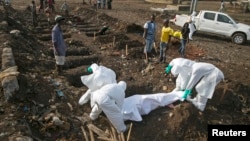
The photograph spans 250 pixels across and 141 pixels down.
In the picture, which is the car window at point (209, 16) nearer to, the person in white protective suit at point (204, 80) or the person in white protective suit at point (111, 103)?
the person in white protective suit at point (204, 80)

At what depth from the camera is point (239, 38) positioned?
635 inches

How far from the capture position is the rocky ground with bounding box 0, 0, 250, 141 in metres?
6.70

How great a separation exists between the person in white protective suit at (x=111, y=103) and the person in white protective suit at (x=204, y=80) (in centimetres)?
191

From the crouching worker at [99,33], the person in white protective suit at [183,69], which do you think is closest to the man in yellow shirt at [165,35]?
the person in white protective suit at [183,69]

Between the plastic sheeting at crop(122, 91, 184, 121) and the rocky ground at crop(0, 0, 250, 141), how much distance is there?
5.8 inches

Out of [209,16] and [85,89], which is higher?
[209,16]

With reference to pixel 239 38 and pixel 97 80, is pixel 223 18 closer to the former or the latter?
pixel 239 38

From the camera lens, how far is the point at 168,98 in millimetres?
8008

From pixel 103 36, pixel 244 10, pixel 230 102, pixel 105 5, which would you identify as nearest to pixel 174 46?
pixel 103 36

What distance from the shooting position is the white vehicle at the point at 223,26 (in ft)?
52.6

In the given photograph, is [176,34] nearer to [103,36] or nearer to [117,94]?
[103,36]

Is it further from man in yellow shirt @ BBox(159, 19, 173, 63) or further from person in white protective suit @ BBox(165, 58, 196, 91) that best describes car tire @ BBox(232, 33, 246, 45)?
person in white protective suit @ BBox(165, 58, 196, 91)

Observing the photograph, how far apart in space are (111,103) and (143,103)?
1247mm

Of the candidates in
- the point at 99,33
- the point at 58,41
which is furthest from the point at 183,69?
the point at 99,33
